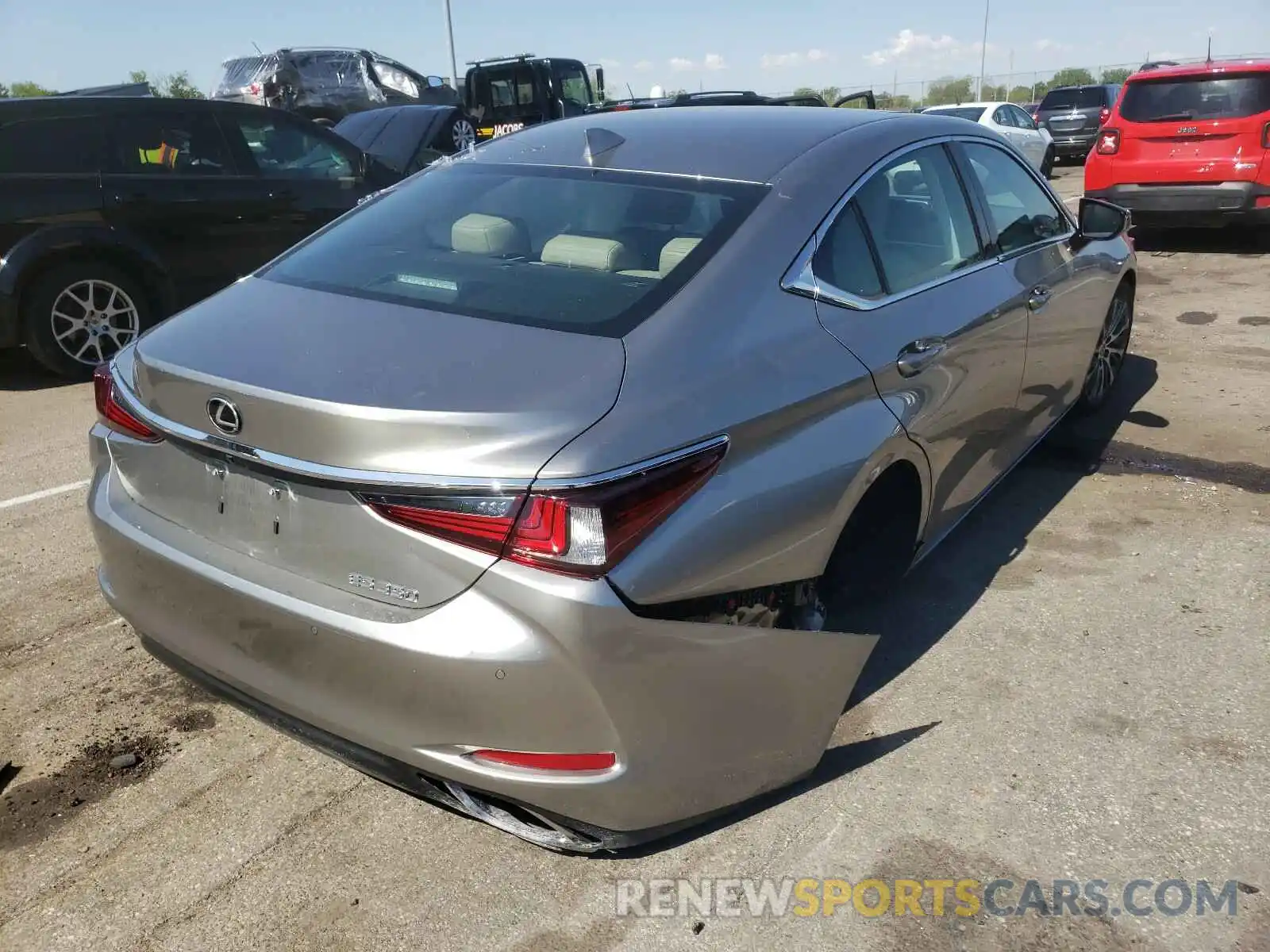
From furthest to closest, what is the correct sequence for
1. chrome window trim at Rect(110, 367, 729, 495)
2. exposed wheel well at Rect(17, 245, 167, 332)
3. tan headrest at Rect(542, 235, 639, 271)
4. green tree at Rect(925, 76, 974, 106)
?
green tree at Rect(925, 76, 974, 106) → exposed wheel well at Rect(17, 245, 167, 332) → tan headrest at Rect(542, 235, 639, 271) → chrome window trim at Rect(110, 367, 729, 495)

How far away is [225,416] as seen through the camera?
7.44ft

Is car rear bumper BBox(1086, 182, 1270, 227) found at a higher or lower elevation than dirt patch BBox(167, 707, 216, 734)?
higher

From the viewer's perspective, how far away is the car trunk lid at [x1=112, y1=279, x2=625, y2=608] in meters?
2.06

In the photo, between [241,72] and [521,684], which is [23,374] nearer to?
[521,684]

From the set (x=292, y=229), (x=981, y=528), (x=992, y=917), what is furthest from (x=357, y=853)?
(x=292, y=229)

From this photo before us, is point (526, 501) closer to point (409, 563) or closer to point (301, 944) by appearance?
point (409, 563)

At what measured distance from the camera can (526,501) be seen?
201 cm

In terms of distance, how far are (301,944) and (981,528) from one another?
3120 millimetres

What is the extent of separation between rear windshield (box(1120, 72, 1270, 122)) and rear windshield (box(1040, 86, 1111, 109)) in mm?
13410

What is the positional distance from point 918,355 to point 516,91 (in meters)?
17.5

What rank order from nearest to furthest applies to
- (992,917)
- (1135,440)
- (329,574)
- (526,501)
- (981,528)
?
(526,501), (329,574), (992,917), (981,528), (1135,440)

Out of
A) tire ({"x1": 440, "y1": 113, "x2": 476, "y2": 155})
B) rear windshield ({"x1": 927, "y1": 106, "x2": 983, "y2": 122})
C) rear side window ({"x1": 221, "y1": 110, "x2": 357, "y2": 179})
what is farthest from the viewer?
rear windshield ({"x1": 927, "y1": 106, "x2": 983, "y2": 122})

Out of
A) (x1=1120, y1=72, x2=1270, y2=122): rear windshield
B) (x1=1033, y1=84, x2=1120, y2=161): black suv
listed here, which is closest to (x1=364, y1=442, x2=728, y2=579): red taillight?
(x1=1120, y1=72, x2=1270, y2=122): rear windshield

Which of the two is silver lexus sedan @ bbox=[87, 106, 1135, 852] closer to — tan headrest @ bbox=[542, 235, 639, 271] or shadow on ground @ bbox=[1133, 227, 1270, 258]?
tan headrest @ bbox=[542, 235, 639, 271]
